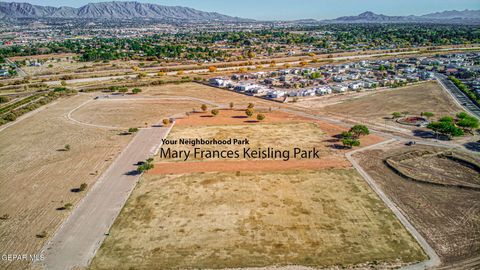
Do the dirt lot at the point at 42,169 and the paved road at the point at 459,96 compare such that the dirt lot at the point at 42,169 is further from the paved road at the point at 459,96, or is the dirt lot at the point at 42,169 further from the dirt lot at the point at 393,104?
the paved road at the point at 459,96

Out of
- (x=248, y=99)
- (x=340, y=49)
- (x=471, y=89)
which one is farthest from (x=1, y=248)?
(x=340, y=49)

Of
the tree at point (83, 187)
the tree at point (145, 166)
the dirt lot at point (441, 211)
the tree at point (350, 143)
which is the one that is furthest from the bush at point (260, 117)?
the tree at point (83, 187)

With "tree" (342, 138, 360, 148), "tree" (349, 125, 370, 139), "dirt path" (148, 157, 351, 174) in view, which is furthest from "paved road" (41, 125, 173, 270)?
"tree" (349, 125, 370, 139)

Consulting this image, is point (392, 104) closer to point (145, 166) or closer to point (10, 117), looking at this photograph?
point (145, 166)

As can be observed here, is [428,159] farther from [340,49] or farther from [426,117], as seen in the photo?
[340,49]

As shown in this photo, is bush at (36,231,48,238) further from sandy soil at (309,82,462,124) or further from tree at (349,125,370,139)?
sandy soil at (309,82,462,124)

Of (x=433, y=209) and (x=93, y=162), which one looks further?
(x=93, y=162)
